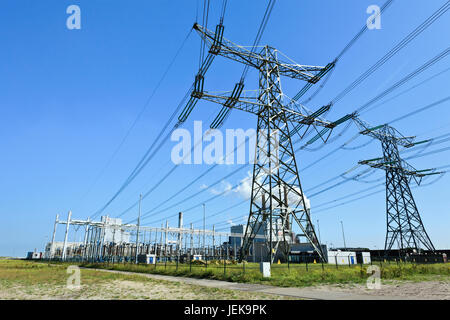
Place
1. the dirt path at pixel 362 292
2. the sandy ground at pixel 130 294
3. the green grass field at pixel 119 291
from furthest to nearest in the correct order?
the green grass field at pixel 119 291 → the sandy ground at pixel 130 294 → the dirt path at pixel 362 292

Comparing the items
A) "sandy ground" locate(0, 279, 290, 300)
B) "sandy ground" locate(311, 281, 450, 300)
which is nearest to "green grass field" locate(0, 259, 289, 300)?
"sandy ground" locate(0, 279, 290, 300)

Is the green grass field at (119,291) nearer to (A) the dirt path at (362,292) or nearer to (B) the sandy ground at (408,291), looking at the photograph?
(A) the dirt path at (362,292)

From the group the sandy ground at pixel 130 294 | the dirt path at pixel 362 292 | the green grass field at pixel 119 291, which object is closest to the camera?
the dirt path at pixel 362 292

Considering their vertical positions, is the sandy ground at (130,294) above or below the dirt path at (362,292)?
below

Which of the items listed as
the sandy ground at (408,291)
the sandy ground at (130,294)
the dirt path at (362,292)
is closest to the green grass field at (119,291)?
the sandy ground at (130,294)

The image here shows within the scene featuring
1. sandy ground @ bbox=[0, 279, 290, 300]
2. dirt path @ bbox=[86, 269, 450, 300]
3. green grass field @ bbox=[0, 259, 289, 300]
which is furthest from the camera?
green grass field @ bbox=[0, 259, 289, 300]

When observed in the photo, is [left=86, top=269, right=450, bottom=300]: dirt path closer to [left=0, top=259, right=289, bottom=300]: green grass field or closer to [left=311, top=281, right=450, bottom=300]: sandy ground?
[left=311, top=281, right=450, bottom=300]: sandy ground

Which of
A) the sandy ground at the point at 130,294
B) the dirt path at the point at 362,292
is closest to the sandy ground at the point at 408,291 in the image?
the dirt path at the point at 362,292

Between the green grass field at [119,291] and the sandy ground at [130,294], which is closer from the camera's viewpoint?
the sandy ground at [130,294]

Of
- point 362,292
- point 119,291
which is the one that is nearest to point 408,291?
point 362,292

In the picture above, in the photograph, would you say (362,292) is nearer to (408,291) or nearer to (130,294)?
(408,291)

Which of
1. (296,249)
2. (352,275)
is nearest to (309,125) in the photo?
(352,275)
